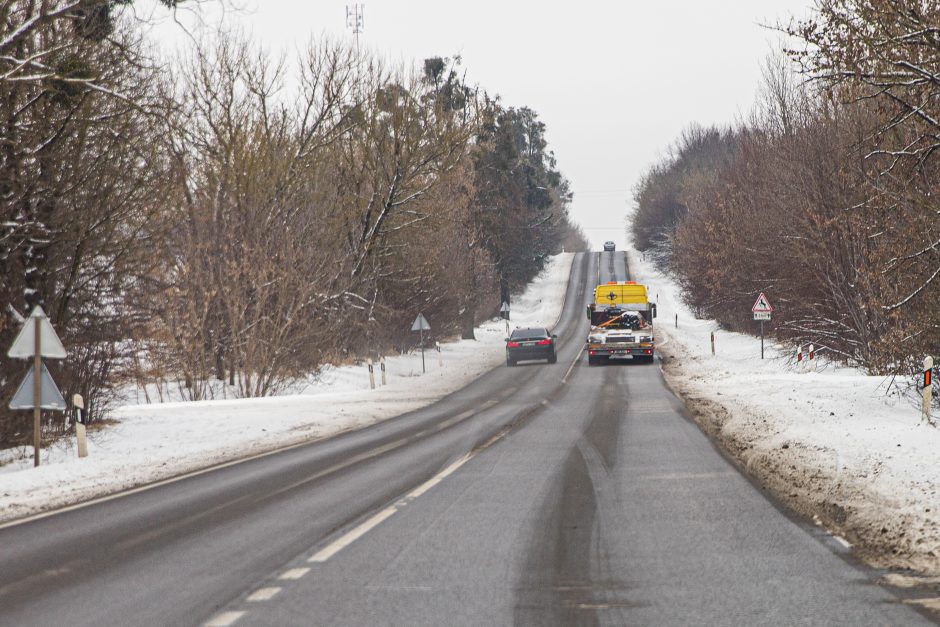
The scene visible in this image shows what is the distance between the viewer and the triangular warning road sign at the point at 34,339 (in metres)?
13.4

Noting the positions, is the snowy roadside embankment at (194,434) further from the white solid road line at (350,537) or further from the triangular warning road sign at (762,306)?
the triangular warning road sign at (762,306)

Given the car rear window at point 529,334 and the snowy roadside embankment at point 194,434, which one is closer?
the snowy roadside embankment at point 194,434

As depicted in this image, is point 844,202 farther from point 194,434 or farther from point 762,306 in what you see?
point 194,434

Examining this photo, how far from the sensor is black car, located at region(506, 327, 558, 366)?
1569 inches

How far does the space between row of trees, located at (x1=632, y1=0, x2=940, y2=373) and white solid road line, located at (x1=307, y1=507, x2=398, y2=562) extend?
7.42 metres

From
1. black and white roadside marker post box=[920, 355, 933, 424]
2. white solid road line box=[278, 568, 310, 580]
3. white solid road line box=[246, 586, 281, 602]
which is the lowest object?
white solid road line box=[278, 568, 310, 580]

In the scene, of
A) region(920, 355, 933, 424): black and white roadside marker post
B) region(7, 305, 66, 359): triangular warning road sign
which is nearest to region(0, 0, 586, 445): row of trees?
region(7, 305, 66, 359): triangular warning road sign

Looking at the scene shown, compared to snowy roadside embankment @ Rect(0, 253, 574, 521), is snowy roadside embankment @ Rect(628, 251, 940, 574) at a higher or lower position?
lower

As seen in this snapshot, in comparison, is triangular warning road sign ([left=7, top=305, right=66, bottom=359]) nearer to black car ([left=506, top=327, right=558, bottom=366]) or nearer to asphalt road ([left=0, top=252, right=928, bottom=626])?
asphalt road ([left=0, top=252, right=928, bottom=626])

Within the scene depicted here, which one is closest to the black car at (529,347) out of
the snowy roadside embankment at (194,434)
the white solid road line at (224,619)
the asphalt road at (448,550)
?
the snowy roadside embankment at (194,434)

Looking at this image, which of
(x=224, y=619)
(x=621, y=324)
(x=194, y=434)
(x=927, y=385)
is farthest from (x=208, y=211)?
(x=224, y=619)

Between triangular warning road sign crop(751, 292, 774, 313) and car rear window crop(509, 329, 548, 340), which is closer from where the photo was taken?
triangular warning road sign crop(751, 292, 774, 313)

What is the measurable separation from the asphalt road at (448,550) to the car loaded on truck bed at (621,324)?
23.6 m

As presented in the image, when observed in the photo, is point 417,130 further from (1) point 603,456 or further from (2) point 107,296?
(1) point 603,456
